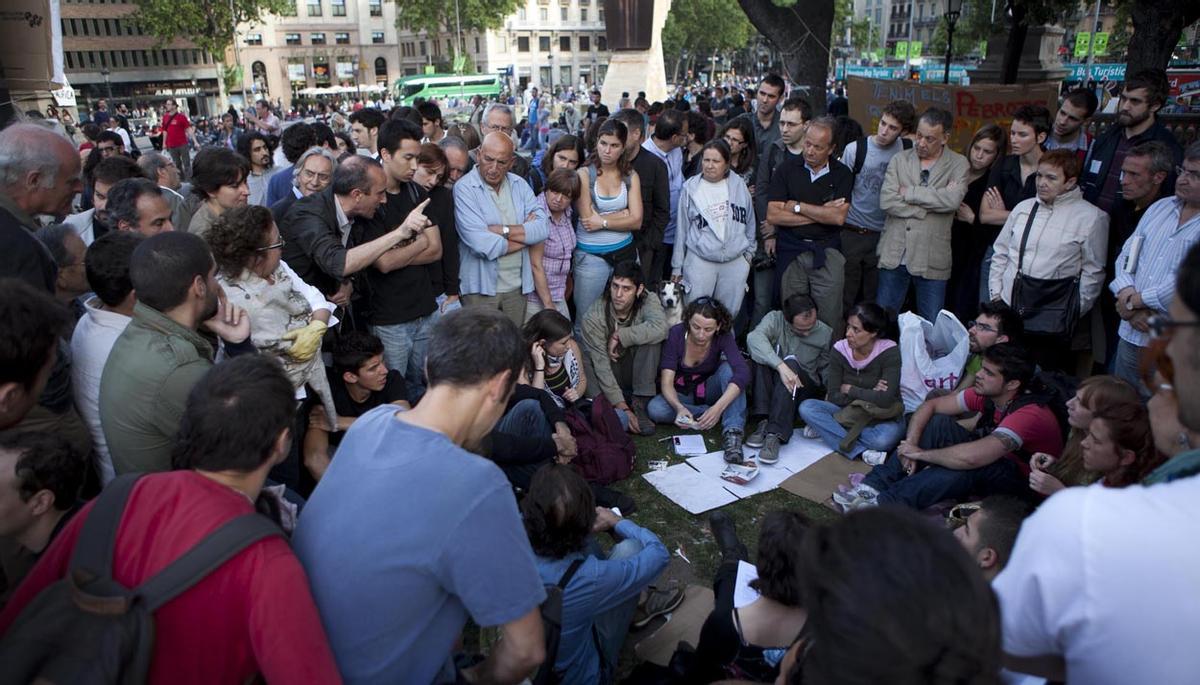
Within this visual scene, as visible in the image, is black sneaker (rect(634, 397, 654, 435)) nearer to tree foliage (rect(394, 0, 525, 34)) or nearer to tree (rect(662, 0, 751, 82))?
tree foliage (rect(394, 0, 525, 34))

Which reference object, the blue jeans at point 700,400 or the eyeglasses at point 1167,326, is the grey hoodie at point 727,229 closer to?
the blue jeans at point 700,400

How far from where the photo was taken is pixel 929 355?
5.02 meters

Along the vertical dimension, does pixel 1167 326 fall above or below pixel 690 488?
above

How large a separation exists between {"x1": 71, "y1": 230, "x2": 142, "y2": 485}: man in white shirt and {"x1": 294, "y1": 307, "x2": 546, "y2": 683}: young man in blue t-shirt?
1.34m

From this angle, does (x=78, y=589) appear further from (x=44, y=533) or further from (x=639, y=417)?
(x=639, y=417)

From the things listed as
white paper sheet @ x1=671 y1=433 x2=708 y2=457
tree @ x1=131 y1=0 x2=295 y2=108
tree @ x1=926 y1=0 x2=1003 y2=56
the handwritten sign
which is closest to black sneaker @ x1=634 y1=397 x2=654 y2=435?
white paper sheet @ x1=671 y1=433 x2=708 y2=457

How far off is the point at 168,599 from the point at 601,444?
332 centimetres

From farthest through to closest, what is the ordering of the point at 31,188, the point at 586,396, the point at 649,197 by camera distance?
the point at 649,197 → the point at 586,396 → the point at 31,188

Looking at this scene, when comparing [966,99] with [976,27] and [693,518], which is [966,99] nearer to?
[693,518]

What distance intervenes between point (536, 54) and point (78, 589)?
68.9 meters

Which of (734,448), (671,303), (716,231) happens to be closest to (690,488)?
(734,448)

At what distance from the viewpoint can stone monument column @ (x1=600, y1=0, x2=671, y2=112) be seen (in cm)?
1839

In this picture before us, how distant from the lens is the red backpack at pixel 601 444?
4484 mm

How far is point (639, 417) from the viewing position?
5.31 metres
